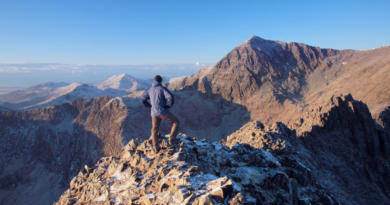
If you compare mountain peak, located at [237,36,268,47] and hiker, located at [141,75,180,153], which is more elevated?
mountain peak, located at [237,36,268,47]

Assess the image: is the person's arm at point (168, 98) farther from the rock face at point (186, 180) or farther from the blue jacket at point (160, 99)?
the rock face at point (186, 180)

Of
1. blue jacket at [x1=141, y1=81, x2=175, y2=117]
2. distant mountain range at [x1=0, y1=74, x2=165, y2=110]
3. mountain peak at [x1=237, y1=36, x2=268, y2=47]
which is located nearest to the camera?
blue jacket at [x1=141, y1=81, x2=175, y2=117]

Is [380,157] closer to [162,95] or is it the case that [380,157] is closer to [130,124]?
[162,95]

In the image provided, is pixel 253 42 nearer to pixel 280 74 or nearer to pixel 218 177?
pixel 280 74

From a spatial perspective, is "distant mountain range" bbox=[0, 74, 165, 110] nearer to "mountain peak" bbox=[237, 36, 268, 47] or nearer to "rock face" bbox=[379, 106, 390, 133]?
"mountain peak" bbox=[237, 36, 268, 47]

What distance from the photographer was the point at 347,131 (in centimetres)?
3516

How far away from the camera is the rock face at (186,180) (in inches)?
305

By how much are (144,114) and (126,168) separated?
62.0 metres

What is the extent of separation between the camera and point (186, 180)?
813 centimetres

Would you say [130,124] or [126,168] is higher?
[126,168]

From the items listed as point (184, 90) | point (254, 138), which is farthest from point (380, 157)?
point (184, 90)

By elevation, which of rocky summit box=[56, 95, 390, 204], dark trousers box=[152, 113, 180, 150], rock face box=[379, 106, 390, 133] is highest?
dark trousers box=[152, 113, 180, 150]

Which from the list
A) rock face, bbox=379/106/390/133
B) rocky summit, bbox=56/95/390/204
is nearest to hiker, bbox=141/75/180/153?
rocky summit, bbox=56/95/390/204

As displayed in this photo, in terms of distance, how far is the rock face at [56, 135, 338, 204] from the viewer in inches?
305
